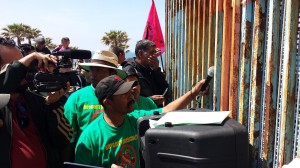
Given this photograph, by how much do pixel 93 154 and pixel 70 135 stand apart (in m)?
0.43

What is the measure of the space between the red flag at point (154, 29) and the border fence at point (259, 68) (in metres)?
2.70

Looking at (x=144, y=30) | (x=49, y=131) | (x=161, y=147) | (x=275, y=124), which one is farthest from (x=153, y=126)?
(x=144, y=30)

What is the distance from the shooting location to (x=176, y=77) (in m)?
4.12

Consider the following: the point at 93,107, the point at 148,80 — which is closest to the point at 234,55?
the point at 93,107

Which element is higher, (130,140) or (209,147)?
(209,147)

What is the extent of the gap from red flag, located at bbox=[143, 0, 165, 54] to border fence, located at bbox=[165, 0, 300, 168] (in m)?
2.70

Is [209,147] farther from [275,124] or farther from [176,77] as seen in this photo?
[176,77]

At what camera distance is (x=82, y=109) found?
9.24 ft

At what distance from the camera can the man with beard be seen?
2.05 metres

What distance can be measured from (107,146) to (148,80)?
2217mm

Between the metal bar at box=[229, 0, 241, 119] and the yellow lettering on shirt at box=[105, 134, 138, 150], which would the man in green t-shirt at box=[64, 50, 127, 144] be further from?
the metal bar at box=[229, 0, 241, 119]

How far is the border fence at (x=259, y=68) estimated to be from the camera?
5.00 feet

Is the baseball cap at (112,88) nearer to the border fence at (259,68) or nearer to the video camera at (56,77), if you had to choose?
the video camera at (56,77)

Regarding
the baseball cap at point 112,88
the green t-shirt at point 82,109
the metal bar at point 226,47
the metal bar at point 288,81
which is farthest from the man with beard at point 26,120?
the metal bar at point 288,81
